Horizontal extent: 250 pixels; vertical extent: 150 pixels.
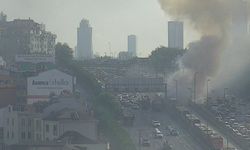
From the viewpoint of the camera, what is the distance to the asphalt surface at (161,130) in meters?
29.5

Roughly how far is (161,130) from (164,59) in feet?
115

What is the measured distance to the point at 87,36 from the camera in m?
144

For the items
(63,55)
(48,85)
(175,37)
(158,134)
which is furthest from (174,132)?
(175,37)

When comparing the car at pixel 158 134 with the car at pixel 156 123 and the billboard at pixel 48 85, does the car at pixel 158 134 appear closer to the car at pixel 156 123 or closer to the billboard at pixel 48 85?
the car at pixel 156 123

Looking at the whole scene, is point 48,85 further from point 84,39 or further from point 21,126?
point 84,39

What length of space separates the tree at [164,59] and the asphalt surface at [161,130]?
2512 centimetres

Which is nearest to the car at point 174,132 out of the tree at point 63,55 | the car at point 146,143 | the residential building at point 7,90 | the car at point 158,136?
the car at point 158,136

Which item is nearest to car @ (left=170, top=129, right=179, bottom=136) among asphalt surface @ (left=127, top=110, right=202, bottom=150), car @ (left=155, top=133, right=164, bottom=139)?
asphalt surface @ (left=127, top=110, right=202, bottom=150)

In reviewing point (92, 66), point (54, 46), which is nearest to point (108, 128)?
point (54, 46)

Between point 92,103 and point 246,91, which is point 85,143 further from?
point 246,91

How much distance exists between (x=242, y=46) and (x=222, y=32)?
8765mm

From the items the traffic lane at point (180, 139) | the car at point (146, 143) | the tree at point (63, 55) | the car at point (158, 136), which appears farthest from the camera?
the tree at point (63, 55)

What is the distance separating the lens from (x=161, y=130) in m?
33.7

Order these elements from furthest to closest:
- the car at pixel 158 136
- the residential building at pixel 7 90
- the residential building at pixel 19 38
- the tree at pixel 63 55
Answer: the residential building at pixel 19 38 < the tree at pixel 63 55 < the residential building at pixel 7 90 < the car at pixel 158 136
